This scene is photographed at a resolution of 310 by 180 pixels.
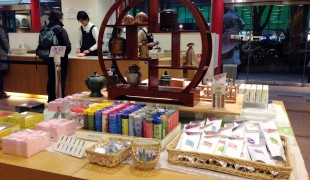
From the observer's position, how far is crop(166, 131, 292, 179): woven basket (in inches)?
48.3

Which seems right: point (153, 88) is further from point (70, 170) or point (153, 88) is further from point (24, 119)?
point (70, 170)

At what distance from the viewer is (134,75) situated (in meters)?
2.42

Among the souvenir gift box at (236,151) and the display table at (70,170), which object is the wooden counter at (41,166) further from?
the souvenir gift box at (236,151)

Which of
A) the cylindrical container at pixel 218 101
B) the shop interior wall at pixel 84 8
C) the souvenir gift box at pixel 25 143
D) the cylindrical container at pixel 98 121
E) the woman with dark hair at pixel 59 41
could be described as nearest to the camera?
the souvenir gift box at pixel 25 143

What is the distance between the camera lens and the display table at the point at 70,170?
4.31ft

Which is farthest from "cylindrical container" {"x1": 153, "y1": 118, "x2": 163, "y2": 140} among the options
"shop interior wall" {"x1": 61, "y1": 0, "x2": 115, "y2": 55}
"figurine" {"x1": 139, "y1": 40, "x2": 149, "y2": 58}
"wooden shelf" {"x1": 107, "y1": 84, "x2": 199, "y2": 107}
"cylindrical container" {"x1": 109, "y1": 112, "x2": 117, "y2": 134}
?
"shop interior wall" {"x1": 61, "y1": 0, "x2": 115, "y2": 55}

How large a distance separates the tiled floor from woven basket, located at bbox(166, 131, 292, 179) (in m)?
1.99

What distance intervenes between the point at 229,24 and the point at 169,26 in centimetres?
702

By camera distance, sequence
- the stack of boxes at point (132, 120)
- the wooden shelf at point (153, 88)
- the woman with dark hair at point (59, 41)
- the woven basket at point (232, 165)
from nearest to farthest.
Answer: the woven basket at point (232, 165)
the stack of boxes at point (132, 120)
the wooden shelf at point (153, 88)
the woman with dark hair at point (59, 41)

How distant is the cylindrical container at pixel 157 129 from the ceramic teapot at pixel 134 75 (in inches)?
34.5

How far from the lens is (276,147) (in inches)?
54.8

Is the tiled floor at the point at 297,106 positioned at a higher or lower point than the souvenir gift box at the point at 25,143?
lower

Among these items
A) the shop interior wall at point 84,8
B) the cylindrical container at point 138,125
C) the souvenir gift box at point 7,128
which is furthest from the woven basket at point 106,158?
the shop interior wall at point 84,8

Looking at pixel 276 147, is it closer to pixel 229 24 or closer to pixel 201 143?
pixel 201 143
